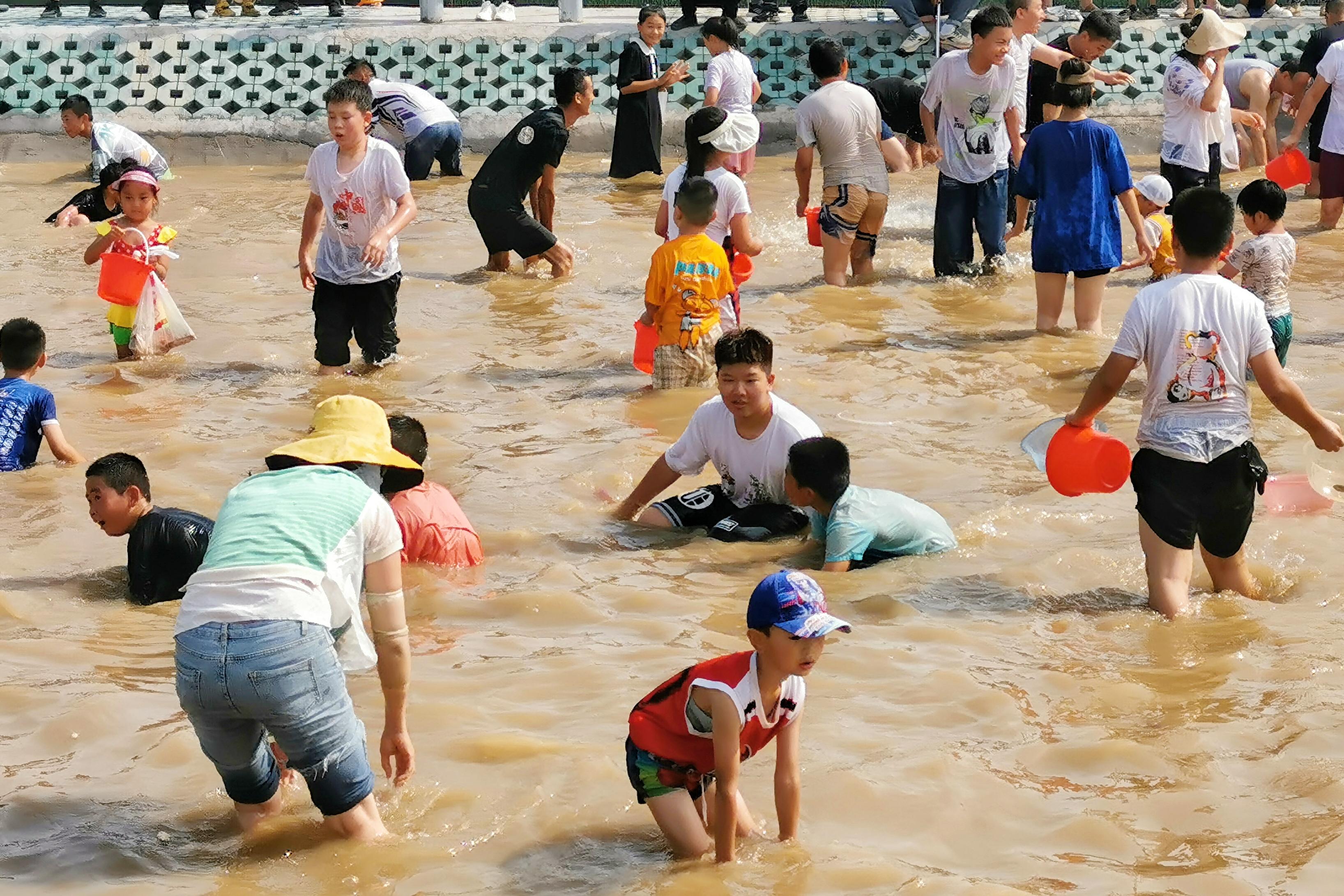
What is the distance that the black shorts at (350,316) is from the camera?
28.5 feet

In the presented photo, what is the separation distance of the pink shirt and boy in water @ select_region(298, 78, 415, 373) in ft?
7.68

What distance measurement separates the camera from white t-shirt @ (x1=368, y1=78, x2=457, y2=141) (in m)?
13.6

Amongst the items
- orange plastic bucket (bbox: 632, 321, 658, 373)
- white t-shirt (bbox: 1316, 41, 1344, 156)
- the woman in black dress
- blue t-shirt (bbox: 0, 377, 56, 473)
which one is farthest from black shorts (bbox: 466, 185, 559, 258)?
white t-shirt (bbox: 1316, 41, 1344, 156)

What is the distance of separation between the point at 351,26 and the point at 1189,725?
13.0 m

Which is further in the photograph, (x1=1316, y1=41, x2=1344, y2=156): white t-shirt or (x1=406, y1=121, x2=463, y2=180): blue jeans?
(x1=406, y1=121, x2=463, y2=180): blue jeans

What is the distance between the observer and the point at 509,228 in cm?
1082

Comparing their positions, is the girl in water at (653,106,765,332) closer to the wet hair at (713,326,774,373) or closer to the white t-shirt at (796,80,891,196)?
the white t-shirt at (796,80,891,196)

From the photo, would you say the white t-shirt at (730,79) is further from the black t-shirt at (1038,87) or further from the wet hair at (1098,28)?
the wet hair at (1098,28)

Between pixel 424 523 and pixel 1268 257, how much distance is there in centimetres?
410

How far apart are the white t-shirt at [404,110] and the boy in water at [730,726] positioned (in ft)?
33.8

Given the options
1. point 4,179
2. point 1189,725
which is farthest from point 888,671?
point 4,179

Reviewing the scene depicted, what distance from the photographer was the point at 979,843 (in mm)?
4133

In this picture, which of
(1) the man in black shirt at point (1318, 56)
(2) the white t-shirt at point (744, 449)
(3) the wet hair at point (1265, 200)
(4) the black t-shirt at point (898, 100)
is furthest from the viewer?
(1) the man in black shirt at point (1318, 56)

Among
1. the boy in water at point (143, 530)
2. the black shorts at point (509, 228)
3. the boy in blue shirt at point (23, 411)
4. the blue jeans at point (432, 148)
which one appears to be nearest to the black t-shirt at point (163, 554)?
the boy in water at point (143, 530)
